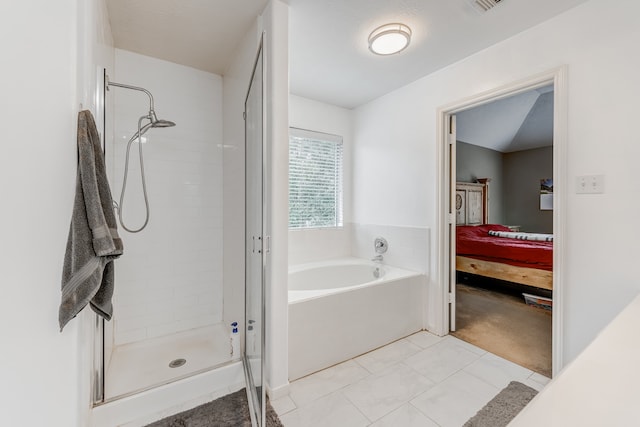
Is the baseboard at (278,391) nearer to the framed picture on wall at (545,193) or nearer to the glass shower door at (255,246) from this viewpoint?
the glass shower door at (255,246)

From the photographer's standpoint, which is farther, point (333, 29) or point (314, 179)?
point (314, 179)

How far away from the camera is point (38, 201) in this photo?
0.77 metres

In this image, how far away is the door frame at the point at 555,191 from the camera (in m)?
1.66

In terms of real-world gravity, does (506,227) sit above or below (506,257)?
above

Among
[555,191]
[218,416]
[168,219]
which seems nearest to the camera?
[218,416]

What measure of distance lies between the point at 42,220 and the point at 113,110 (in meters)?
1.71

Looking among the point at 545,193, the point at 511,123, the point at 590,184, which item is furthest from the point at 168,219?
the point at 545,193

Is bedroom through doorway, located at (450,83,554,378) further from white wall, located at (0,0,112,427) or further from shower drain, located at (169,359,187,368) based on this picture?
white wall, located at (0,0,112,427)

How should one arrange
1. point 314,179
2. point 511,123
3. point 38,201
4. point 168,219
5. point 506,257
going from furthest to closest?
1. point 511,123
2. point 506,257
3. point 314,179
4. point 168,219
5. point 38,201

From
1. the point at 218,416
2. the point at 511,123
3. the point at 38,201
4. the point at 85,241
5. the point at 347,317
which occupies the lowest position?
the point at 218,416

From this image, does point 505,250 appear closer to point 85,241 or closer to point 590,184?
point 590,184

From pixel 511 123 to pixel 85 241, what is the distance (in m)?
6.24

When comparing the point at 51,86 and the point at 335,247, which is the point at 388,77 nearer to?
the point at 335,247

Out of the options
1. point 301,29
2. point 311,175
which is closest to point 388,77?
point 301,29
